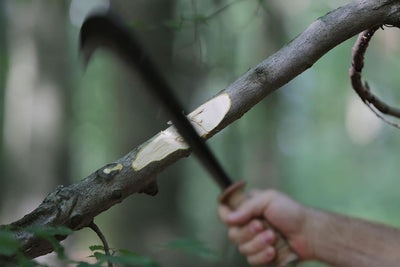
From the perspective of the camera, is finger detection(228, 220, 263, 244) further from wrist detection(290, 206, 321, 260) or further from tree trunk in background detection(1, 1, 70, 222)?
tree trunk in background detection(1, 1, 70, 222)

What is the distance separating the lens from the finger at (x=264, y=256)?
4.93ft

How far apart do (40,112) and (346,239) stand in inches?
118

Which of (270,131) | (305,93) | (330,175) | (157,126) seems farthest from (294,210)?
(330,175)

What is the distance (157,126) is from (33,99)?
4.56ft

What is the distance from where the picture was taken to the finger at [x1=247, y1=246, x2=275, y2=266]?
4.93ft

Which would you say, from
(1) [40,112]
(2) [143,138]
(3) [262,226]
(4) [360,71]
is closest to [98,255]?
(4) [360,71]

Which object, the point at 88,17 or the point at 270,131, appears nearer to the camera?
the point at 88,17

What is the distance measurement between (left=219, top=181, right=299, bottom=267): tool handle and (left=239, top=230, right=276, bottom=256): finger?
0.04m

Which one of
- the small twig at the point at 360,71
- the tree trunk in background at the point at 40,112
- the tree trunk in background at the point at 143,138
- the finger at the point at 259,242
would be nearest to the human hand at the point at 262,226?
the finger at the point at 259,242

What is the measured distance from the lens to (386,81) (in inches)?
480

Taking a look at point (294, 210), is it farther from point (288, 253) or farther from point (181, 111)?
point (181, 111)

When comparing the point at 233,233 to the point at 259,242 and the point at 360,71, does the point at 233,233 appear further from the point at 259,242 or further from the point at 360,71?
the point at 360,71

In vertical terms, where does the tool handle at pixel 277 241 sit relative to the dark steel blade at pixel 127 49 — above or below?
below

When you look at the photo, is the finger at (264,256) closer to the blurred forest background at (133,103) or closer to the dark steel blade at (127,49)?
the blurred forest background at (133,103)
